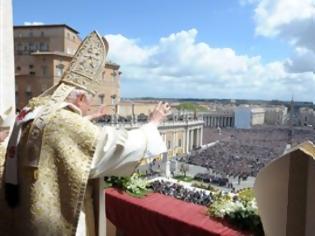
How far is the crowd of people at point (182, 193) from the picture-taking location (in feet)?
11.1

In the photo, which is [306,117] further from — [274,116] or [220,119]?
[274,116]

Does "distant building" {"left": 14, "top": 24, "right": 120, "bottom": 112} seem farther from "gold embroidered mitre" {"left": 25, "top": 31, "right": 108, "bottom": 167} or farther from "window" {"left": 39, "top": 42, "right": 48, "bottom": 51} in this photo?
"gold embroidered mitre" {"left": 25, "top": 31, "right": 108, "bottom": 167}

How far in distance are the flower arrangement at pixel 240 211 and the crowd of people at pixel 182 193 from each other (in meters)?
0.29

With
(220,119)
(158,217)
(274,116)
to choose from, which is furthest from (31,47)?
(274,116)

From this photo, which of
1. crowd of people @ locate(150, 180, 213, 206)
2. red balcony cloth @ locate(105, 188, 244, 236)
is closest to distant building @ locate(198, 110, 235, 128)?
crowd of people @ locate(150, 180, 213, 206)

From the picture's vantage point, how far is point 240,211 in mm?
2721

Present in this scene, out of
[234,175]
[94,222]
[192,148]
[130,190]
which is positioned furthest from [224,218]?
[192,148]

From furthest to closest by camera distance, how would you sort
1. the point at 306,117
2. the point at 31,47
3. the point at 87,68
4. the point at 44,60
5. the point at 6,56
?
1. the point at 306,117
2. the point at 31,47
3. the point at 44,60
4. the point at 6,56
5. the point at 87,68

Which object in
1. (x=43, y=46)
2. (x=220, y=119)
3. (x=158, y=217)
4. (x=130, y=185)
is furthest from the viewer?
(x=220, y=119)

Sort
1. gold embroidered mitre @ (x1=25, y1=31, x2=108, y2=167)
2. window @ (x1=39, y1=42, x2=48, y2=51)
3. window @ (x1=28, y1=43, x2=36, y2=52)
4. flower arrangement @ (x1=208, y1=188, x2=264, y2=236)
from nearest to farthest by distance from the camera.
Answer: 1. gold embroidered mitre @ (x1=25, y1=31, x2=108, y2=167)
2. flower arrangement @ (x1=208, y1=188, x2=264, y2=236)
3. window @ (x1=28, y1=43, x2=36, y2=52)
4. window @ (x1=39, y1=42, x2=48, y2=51)

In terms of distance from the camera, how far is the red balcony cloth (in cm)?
279

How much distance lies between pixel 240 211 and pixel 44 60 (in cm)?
2953

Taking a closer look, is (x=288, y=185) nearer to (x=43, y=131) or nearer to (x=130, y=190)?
(x=43, y=131)

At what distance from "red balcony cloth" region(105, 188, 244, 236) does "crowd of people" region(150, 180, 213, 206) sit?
6.2 inches
